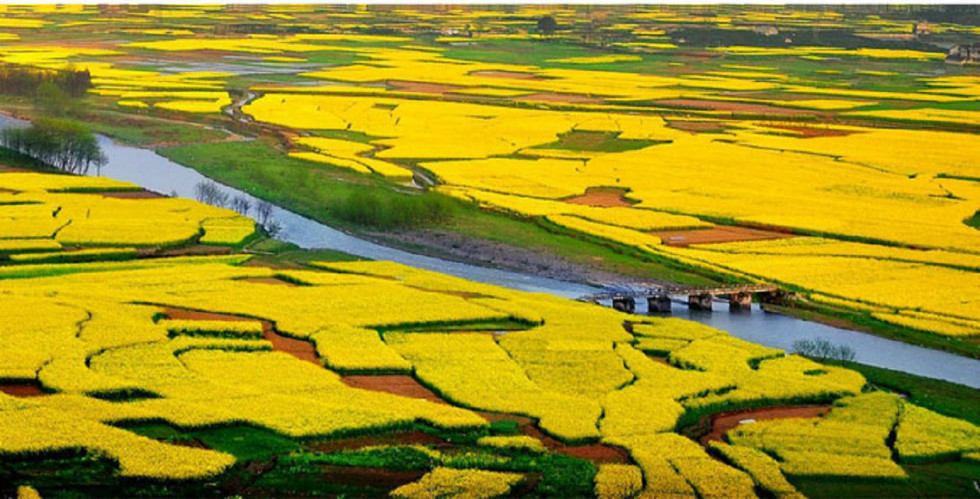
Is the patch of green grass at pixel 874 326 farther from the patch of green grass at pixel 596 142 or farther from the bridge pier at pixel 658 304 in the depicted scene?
the patch of green grass at pixel 596 142

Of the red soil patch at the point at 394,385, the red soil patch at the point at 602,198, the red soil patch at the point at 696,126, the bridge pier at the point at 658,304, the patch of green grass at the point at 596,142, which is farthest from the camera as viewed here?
the red soil patch at the point at 696,126

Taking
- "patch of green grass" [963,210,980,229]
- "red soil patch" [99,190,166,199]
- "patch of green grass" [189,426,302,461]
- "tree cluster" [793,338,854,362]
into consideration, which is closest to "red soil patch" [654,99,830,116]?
"patch of green grass" [963,210,980,229]

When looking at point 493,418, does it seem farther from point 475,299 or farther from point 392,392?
point 475,299

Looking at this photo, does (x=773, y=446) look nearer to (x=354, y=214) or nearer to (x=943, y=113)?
(x=354, y=214)

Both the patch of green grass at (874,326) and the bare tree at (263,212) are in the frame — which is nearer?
the patch of green grass at (874,326)

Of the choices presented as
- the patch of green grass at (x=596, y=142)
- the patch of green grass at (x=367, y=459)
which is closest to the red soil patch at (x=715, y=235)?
the patch of green grass at (x=596, y=142)

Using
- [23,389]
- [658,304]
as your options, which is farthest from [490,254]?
[23,389]
